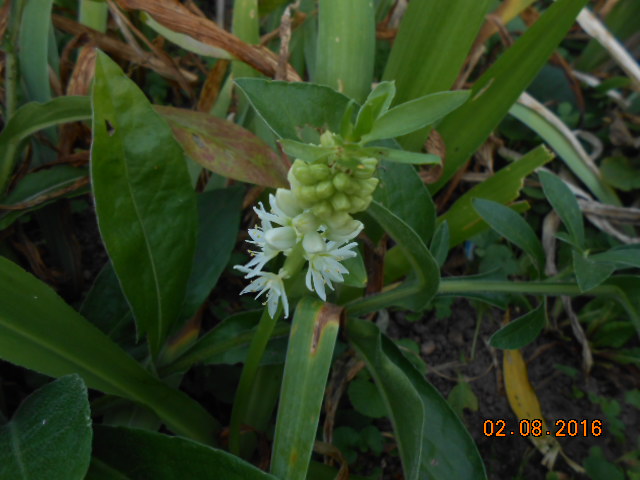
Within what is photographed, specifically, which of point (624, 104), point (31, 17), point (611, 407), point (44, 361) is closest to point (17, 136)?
point (31, 17)

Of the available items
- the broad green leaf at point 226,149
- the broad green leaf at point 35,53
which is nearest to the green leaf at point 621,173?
the broad green leaf at point 226,149

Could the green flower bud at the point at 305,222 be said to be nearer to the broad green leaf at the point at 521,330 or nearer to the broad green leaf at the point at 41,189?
the broad green leaf at the point at 521,330

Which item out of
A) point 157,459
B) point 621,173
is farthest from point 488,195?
point 157,459

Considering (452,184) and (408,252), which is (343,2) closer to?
(408,252)

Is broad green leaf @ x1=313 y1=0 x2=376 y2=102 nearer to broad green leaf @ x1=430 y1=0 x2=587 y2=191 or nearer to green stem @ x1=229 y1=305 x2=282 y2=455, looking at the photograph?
broad green leaf @ x1=430 y1=0 x2=587 y2=191

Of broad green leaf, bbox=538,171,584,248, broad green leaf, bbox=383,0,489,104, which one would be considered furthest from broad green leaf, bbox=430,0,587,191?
broad green leaf, bbox=538,171,584,248

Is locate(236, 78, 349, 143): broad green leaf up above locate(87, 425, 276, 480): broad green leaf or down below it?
above
